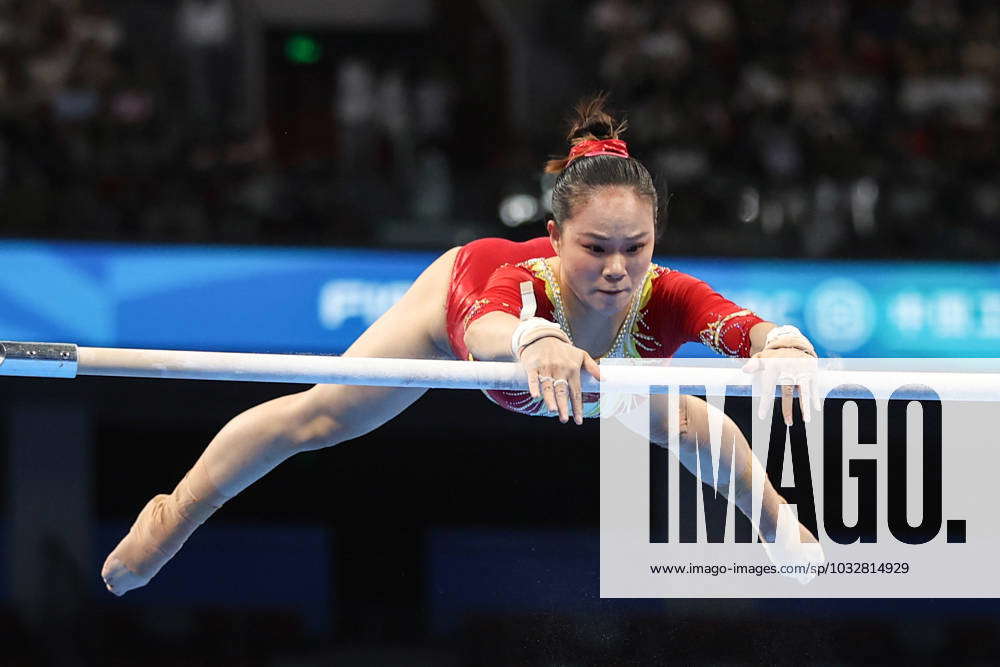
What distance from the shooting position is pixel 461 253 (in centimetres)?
315

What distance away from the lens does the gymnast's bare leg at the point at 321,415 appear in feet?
10.3

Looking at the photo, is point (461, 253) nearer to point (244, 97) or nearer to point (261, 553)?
point (261, 553)

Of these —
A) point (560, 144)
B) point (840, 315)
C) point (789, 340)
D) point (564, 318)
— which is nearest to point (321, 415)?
point (564, 318)

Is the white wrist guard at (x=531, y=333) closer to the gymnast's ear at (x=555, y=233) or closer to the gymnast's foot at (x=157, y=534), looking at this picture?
the gymnast's ear at (x=555, y=233)

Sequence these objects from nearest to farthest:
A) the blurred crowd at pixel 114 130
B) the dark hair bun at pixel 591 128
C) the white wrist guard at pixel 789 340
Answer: the white wrist guard at pixel 789 340 → the dark hair bun at pixel 591 128 → the blurred crowd at pixel 114 130

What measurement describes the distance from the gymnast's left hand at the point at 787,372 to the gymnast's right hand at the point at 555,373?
1.21 ft

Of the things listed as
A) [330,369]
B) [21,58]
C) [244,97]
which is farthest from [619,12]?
[330,369]

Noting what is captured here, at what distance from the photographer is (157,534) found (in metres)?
3.31

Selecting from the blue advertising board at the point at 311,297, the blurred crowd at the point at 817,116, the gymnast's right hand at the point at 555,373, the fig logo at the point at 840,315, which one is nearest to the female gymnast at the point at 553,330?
the gymnast's right hand at the point at 555,373

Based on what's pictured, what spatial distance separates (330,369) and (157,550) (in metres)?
0.92

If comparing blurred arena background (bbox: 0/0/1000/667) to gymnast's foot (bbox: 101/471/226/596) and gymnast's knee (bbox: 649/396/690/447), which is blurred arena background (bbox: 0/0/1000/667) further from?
gymnast's foot (bbox: 101/471/226/596)

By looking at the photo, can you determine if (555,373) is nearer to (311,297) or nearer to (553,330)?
(553,330)

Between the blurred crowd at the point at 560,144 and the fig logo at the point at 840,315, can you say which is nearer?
the fig logo at the point at 840,315

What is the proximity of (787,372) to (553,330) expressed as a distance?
0.46 metres
